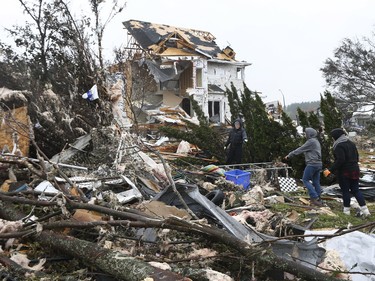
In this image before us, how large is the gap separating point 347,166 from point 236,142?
12.7ft

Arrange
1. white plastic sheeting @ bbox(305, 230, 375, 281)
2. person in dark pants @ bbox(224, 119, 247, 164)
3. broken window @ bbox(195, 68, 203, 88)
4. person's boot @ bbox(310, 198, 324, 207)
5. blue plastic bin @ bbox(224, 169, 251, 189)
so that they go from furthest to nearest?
broken window @ bbox(195, 68, 203, 88), person in dark pants @ bbox(224, 119, 247, 164), blue plastic bin @ bbox(224, 169, 251, 189), person's boot @ bbox(310, 198, 324, 207), white plastic sheeting @ bbox(305, 230, 375, 281)

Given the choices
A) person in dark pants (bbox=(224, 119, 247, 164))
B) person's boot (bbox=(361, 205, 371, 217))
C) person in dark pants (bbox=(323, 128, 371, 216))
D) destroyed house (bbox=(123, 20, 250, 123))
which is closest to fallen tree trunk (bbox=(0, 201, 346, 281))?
person in dark pants (bbox=(323, 128, 371, 216))

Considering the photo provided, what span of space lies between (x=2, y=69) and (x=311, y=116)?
1044 cm

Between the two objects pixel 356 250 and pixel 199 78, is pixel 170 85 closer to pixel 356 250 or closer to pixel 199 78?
Result: pixel 199 78

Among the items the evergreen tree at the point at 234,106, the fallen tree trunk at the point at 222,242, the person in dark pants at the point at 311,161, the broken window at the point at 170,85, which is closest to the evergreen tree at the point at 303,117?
the person in dark pants at the point at 311,161

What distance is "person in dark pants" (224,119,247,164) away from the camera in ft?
33.9

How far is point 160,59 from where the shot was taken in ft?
92.6

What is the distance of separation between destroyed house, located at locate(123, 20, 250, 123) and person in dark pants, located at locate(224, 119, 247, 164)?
1686 cm

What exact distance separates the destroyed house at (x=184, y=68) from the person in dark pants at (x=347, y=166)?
20.6 metres

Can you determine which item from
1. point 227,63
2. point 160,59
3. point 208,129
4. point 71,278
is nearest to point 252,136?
point 208,129

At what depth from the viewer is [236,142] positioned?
1038cm

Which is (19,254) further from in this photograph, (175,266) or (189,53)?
(189,53)

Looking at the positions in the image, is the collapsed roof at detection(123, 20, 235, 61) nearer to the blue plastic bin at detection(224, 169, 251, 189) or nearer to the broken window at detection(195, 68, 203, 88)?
the broken window at detection(195, 68, 203, 88)

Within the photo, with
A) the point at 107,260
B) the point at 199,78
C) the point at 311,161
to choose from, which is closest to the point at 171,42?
the point at 199,78
